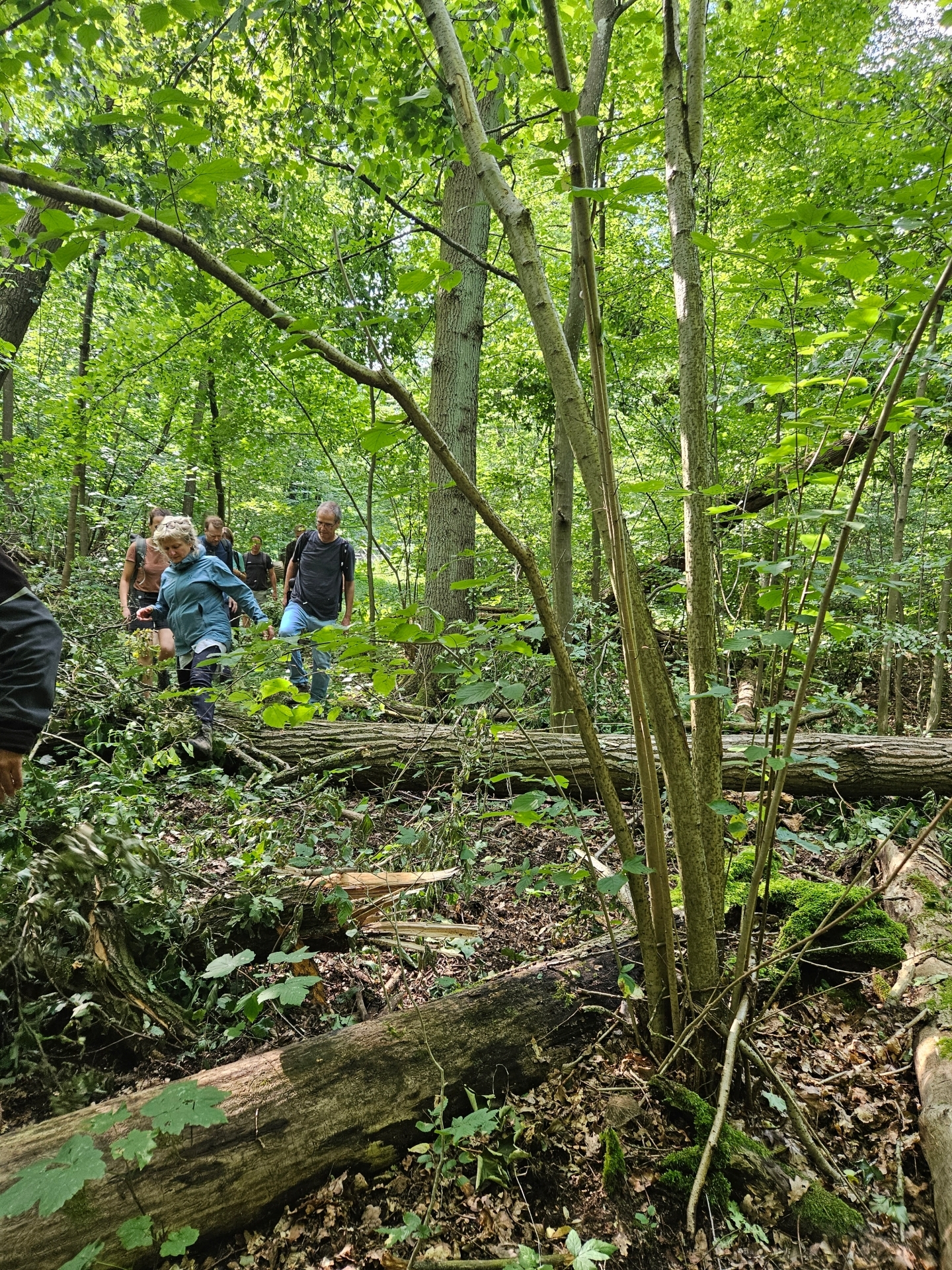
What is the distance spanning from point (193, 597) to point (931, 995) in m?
4.86

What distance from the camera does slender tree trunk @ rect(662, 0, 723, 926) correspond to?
188cm

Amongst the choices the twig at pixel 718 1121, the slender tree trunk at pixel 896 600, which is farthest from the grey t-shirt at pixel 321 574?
the slender tree trunk at pixel 896 600

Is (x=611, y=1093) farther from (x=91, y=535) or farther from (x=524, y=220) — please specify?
(x=91, y=535)

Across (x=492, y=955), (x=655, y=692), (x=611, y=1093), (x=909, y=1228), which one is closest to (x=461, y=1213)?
(x=611, y=1093)

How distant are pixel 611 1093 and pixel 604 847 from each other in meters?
1.52

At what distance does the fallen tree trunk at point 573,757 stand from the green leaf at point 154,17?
11.7 feet

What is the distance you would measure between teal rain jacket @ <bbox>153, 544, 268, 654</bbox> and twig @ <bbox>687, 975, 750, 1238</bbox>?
410cm

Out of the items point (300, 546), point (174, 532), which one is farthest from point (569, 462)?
point (174, 532)

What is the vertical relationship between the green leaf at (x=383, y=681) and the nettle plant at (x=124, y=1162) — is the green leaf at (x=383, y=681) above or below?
above

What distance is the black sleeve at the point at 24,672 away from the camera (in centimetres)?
197

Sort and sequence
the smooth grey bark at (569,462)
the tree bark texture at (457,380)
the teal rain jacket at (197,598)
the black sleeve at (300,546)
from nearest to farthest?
the smooth grey bark at (569,462) → the teal rain jacket at (197,598) → the tree bark texture at (457,380) → the black sleeve at (300,546)

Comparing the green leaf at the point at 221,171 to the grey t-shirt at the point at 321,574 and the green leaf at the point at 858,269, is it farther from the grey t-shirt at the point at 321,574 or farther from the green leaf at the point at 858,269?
the grey t-shirt at the point at 321,574

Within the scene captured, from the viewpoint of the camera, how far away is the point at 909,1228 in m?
1.70

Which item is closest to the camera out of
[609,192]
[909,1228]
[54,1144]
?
[609,192]
